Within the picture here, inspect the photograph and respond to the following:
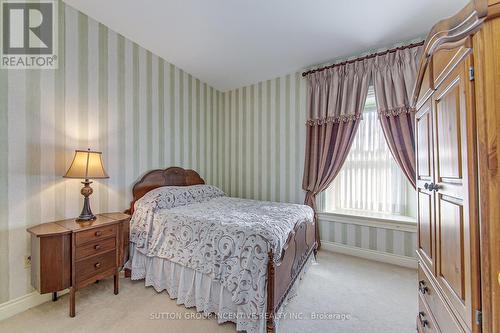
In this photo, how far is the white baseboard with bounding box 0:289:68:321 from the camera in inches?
69.3

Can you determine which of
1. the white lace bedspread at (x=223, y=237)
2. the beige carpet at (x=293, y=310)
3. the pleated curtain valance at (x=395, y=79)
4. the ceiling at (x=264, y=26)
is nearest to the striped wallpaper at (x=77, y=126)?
the ceiling at (x=264, y=26)

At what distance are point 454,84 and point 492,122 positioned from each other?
277 millimetres

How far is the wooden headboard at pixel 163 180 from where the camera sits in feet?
8.87

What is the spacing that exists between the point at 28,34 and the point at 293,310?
11.5 feet

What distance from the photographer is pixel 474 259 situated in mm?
685

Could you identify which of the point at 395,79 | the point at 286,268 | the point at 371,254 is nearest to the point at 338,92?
the point at 395,79

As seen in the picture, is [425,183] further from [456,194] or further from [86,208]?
[86,208]

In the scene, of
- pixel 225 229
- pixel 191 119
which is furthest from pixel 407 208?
pixel 191 119

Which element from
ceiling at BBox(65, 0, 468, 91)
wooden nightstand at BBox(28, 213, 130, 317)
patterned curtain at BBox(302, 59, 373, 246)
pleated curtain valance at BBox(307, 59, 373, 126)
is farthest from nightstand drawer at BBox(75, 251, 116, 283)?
pleated curtain valance at BBox(307, 59, 373, 126)

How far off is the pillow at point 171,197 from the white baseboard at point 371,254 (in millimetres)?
1977

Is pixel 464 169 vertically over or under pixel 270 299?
over

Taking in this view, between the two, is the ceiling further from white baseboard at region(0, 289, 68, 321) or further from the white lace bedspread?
white baseboard at region(0, 289, 68, 321)

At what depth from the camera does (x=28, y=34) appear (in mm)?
1961

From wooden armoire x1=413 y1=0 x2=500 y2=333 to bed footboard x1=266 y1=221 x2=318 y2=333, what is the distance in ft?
2.92
